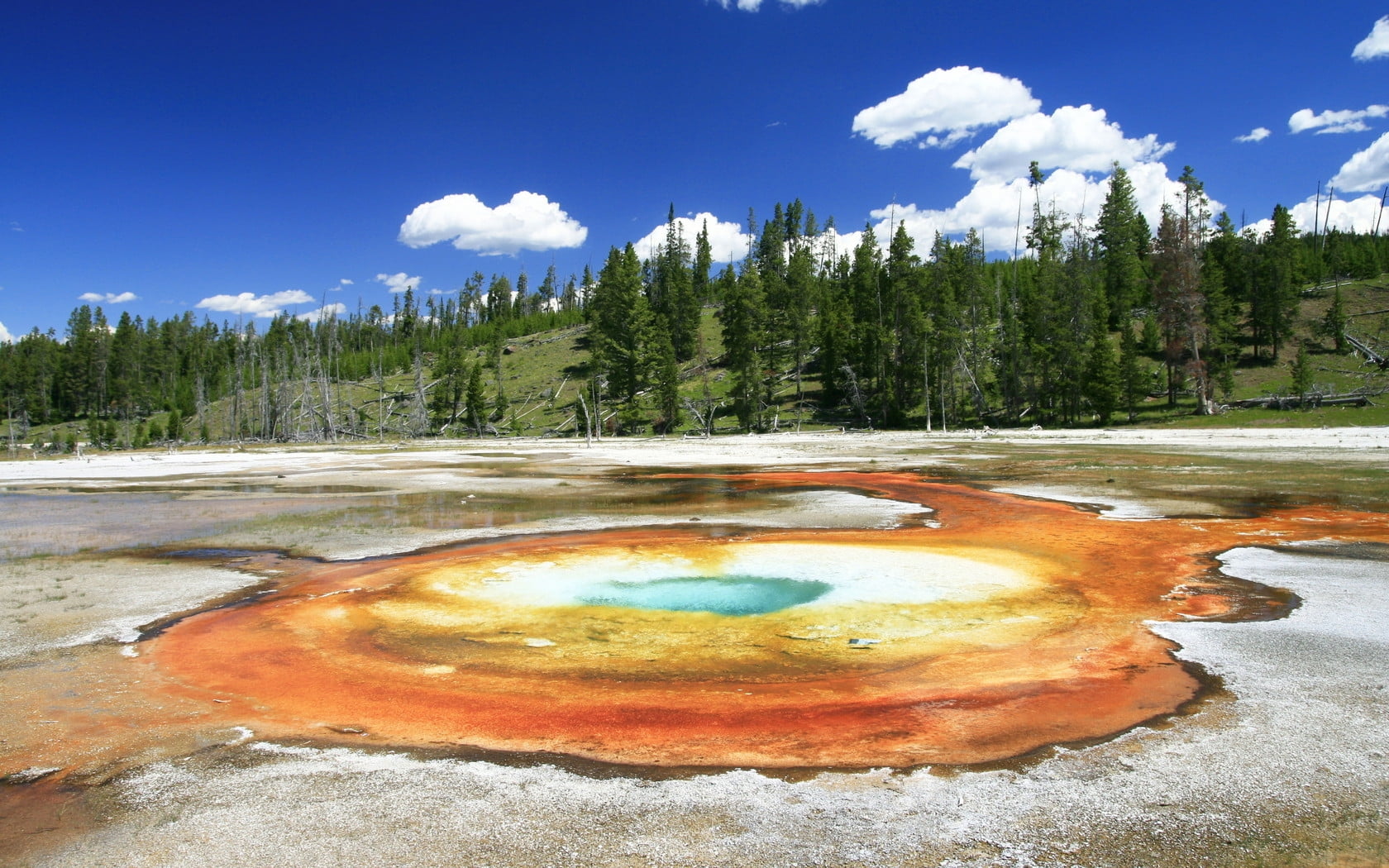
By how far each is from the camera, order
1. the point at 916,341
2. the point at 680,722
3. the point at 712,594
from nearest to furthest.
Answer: the point at 680,722 < the point at 712,594 < the point at 916,341

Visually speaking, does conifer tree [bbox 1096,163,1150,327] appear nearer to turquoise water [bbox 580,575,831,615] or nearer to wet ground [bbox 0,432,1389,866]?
wet ground [bbox 0,432,1389,866]

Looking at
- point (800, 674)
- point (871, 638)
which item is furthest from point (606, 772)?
point (871, 638)

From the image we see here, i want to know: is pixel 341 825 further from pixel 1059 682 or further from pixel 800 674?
pixel 1059 682

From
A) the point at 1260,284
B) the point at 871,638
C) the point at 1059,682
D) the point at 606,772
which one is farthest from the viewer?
the point at 1260,284

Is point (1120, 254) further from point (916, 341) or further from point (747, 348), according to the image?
point (747, 348)

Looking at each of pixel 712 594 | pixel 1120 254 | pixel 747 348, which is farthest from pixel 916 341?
pixel 712 594

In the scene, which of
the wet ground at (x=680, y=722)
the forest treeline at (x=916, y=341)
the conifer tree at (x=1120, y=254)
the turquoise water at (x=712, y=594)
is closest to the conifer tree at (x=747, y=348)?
the forest treeline at (x=916, y=341)
